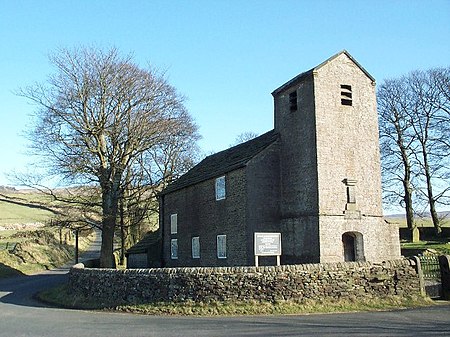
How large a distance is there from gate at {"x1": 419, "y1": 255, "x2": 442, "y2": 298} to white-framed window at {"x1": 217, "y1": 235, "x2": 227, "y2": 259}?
10.6m

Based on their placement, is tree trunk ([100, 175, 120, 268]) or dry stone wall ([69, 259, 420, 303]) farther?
tree trunk ([100, 175, 120, 268])

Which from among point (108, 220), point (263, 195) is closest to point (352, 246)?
point (263, 195)

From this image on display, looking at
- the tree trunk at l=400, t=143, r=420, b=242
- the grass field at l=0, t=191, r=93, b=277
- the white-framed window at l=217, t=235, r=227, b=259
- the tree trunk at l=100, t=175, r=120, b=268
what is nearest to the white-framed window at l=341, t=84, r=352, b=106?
the white-framed window at l=217, t=235, r=227, b=259

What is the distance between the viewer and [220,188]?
93.6 ft

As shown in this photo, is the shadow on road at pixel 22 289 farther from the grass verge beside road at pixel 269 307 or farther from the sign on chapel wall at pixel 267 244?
the sign on chapel wall at pixel 267 244

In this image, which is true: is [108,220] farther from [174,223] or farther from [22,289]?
[22,289]

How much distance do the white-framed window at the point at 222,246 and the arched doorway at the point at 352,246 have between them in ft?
22.1

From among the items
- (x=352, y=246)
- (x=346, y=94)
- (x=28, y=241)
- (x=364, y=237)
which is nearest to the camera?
(x=364, y=237)

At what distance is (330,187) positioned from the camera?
24.6m

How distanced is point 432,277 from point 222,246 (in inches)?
453

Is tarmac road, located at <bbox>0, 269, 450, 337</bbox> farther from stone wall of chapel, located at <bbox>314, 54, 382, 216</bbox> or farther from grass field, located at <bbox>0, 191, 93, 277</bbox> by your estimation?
grass field, located at <bbox>0, 191, 93, 277</bbox>

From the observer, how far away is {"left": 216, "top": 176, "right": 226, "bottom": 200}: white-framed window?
2808cm

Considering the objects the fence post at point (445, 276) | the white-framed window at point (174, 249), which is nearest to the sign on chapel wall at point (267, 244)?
the fence post at point (445, 276)

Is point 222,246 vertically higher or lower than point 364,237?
lower
